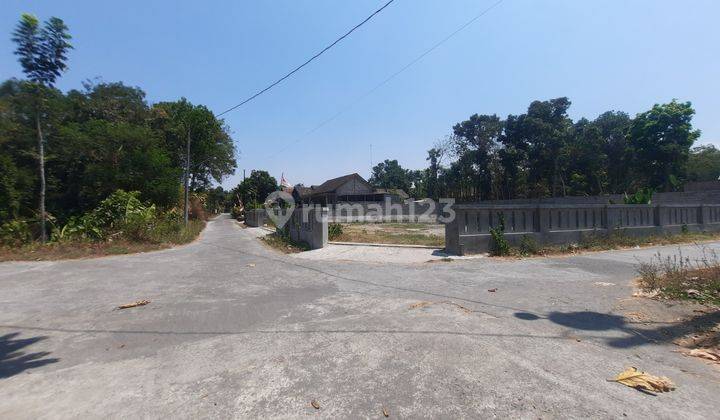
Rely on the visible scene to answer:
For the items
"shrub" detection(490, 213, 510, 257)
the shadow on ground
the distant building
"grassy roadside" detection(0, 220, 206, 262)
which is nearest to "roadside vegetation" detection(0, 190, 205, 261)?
"grassy roadside" detection(0, 220, 206, 262)

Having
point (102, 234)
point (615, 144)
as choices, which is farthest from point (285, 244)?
point (615, 144)

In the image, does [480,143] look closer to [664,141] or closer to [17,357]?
[664,141]

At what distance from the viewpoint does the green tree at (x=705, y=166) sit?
39.4 metres

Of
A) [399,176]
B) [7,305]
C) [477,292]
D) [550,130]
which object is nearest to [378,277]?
[477,292]

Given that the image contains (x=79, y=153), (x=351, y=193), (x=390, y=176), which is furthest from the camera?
(x=390, y=176)

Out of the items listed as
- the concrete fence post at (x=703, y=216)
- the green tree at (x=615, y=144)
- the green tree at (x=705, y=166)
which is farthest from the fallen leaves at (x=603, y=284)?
the green tree at (x=705, y=166)

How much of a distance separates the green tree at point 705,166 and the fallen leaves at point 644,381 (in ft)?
162

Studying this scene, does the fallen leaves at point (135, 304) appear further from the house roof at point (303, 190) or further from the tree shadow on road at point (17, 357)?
the house roof at point (303, 190)

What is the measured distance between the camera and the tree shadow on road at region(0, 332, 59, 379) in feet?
12.3

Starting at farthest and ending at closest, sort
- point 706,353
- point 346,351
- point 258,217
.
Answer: point 258,217 → point 346,351 → point 706,353

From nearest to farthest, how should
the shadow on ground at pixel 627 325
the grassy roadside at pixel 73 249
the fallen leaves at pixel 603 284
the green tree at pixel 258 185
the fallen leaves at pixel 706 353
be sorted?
the fallen leaves at pixel 706 353, the shadow on ground at pixel 627 325, the fallen leaves at pixel 603 284, the grassy roadside at pixel 73 249, the green tree at pixel 258 185

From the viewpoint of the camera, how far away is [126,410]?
113 inches

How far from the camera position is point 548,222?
1155 centimetres

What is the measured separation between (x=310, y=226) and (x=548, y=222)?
29.1 ft
